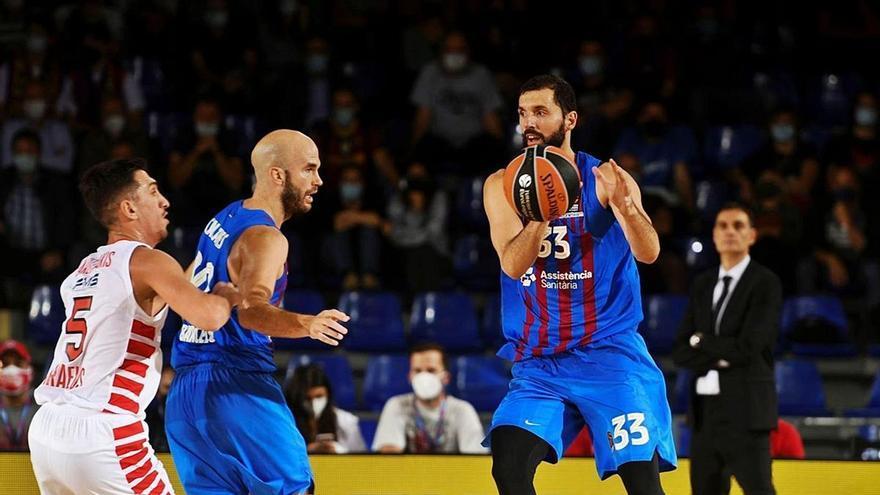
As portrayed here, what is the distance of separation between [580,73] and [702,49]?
1.25 meters

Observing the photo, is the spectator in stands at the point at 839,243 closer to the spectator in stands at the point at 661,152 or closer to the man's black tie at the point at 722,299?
the spectator in stands at the point at 661,152

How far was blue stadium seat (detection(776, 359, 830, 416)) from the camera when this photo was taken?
392 inches

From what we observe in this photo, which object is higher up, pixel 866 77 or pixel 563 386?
pixel 866 77

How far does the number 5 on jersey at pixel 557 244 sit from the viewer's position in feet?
18.3

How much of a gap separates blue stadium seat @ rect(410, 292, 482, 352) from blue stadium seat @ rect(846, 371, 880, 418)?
2.93 m

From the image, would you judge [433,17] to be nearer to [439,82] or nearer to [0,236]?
[439,82]

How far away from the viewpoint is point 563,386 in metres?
5.48

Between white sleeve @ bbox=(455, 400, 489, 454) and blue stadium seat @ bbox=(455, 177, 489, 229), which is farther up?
blue stadium seat @ bbox=(455, 177, 489, 229)

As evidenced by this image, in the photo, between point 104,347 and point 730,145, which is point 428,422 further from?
point 730,145

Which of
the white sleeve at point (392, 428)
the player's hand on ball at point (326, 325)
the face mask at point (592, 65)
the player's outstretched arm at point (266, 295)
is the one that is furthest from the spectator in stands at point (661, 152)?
the player's hand on ball at point (326, 325)

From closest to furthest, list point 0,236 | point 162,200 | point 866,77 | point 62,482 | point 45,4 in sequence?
point 62,482 → point 162,200 → point 0,236 → point 866,77 → point 45,4

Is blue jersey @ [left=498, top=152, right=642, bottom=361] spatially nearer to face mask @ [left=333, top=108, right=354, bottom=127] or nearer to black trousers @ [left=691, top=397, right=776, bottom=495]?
black trousers @ [left=691, top=397, right=776, bottom=495]

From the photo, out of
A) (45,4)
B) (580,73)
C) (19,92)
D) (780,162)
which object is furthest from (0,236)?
(780,162)

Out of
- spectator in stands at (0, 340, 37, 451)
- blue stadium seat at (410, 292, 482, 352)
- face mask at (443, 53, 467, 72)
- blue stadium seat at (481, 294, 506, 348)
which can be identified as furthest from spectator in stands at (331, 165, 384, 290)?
spectator in stands at (0, 340, 37, 451)
